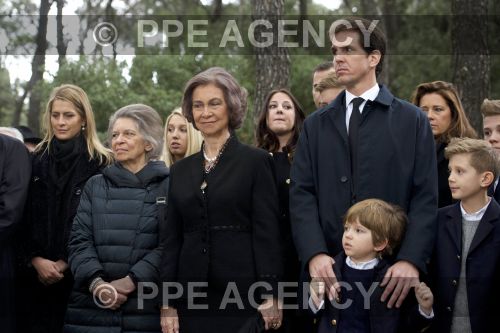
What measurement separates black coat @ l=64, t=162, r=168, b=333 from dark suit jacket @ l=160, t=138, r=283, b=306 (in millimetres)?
405

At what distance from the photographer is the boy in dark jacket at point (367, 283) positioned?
4.25 m

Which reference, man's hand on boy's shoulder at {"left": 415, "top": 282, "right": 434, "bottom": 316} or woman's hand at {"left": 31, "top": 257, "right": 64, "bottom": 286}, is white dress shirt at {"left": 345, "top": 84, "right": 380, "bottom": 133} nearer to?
man's hand on boy's shoulder at {"left": 415, "top": 282, "right": 434, "bottom": 316}

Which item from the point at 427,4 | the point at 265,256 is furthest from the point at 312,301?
the point at 427,4

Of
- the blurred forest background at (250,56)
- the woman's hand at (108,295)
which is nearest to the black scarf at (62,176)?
the woman's hand at (108,295)

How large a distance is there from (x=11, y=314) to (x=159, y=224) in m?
1.40

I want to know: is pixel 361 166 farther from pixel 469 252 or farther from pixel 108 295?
pixel 108 295

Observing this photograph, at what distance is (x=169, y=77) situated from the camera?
1681 cm

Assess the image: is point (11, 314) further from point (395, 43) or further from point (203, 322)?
A: point (395, 43)

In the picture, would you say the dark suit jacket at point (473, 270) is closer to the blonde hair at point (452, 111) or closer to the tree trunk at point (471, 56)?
the blonde hair at point (452, 111)

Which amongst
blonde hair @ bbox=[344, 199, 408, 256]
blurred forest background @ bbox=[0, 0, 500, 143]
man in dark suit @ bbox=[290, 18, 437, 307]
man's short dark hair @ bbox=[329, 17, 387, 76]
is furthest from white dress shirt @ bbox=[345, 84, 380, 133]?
blurred forest background @ bbox=[0, 0, 500, 143]

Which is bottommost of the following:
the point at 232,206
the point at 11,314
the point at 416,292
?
the point at 11,314

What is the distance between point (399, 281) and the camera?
4.20 m

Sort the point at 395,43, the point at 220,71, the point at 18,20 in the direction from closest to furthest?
the point at 220,71 < the point at 395,43 < the point at 18,20

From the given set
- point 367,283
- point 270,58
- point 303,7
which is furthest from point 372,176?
point 303,7
